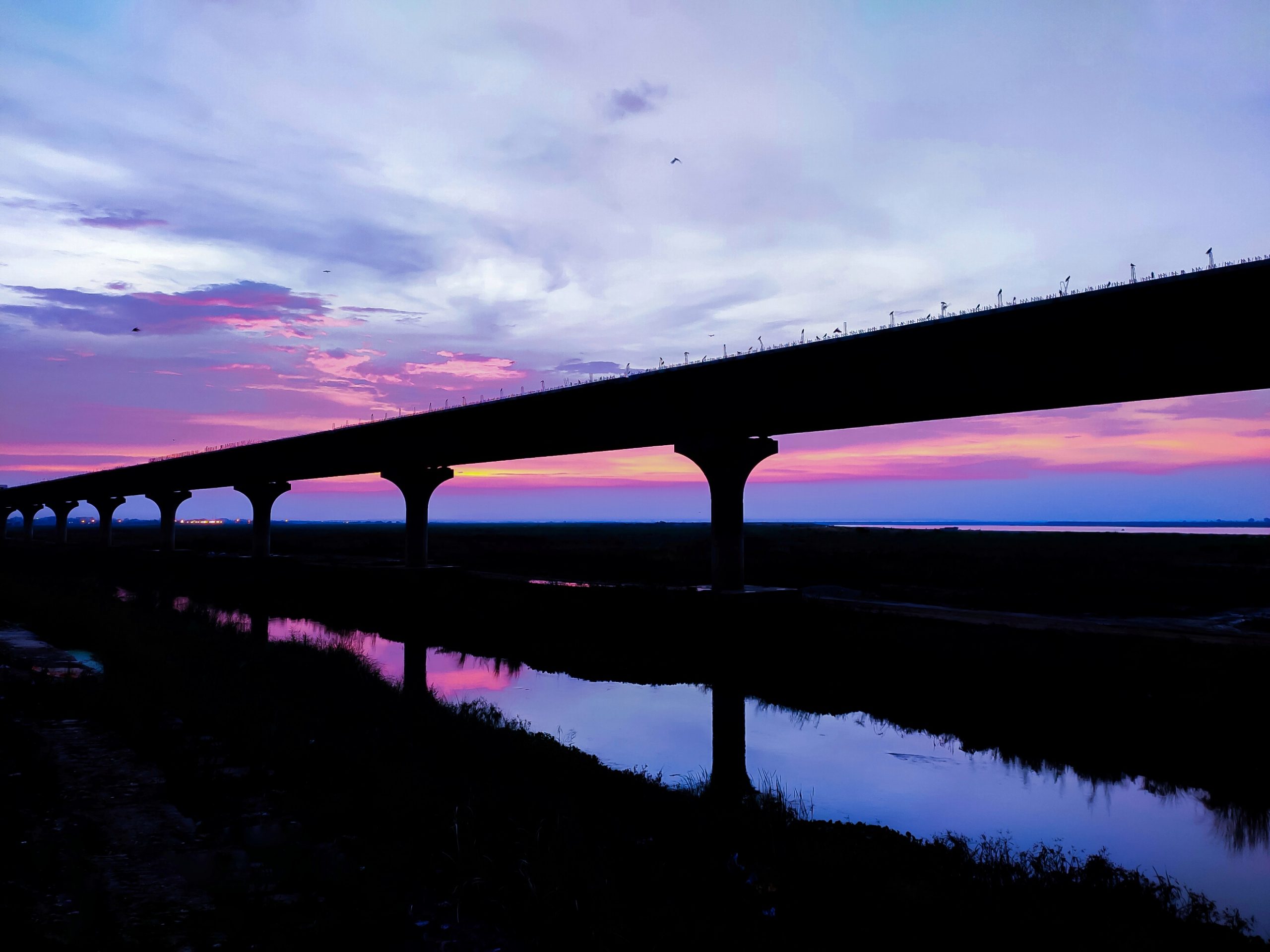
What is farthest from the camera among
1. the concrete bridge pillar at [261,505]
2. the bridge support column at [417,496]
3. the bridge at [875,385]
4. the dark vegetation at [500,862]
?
the concrete bridge pillar at [261,505]

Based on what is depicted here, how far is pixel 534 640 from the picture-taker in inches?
1356

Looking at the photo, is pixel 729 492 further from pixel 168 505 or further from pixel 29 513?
pixel 29 513

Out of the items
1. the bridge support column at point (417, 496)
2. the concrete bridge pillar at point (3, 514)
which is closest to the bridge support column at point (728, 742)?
the bridge support column at point (417, 496)

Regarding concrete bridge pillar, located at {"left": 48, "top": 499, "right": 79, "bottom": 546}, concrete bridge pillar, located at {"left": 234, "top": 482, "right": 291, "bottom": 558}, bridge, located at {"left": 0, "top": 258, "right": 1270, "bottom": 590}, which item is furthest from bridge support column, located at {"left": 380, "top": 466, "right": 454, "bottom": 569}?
concrete bridge pillar, located at {"left": 48, "top": 499, "right": 79, "bottom": 546}

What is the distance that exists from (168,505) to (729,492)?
342 ft

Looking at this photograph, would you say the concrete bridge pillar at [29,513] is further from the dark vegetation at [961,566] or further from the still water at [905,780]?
the still water at [905,780]

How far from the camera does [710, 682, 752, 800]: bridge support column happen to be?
1545cm

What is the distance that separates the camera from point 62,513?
14988 cm

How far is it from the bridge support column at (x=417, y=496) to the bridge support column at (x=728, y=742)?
1614 inches

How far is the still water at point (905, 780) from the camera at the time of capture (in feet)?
40.1

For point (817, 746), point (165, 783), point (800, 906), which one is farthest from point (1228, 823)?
point (165, 783)

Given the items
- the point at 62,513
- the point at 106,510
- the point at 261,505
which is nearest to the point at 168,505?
the point at 106,510

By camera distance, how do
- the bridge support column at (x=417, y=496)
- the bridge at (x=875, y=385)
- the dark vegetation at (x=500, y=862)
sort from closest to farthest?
the dark vegetation at (x=500, y=862) → the bridge at (x=875, y=385) → the bridge support column at (x=417, y=496)

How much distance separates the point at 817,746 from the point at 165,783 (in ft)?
42.4
